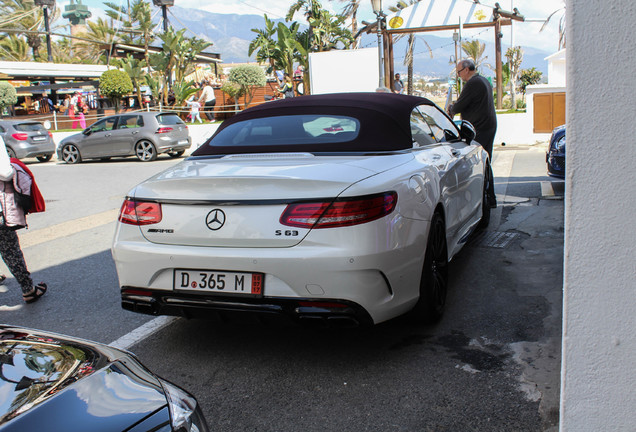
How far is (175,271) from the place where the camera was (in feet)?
11.3

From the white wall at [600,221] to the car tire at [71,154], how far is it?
737 inches

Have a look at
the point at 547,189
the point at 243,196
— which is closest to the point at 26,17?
the point at 547,189

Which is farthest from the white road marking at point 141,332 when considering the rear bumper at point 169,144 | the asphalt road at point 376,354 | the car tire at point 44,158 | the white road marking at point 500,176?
the car tire at point 44,158

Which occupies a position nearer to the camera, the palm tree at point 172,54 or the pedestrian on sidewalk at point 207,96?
the pedestrian on sidewalk at point 207,96

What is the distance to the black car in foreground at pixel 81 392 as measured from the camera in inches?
65.9

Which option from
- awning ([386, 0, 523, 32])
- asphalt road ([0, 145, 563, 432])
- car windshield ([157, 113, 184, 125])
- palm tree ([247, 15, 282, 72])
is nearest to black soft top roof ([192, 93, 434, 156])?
asphalt road ([0, 145, 563, 432])

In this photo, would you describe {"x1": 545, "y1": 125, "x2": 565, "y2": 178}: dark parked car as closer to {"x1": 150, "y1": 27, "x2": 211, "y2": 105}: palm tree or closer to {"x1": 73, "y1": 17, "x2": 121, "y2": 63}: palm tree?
{"x1": 150, "y1": 27, "x2": 211, "y2": 105}: palm tree

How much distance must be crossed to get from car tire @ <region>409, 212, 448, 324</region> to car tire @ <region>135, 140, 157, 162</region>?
14.9 m

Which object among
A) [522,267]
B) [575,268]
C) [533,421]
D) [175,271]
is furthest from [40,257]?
[575,268]

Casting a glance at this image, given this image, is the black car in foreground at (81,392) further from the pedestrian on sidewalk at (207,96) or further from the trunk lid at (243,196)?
the pedestrian on sidewalk at (207,96)

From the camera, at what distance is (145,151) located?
17984 mm

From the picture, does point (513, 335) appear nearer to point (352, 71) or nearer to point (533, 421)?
point (533, 421)

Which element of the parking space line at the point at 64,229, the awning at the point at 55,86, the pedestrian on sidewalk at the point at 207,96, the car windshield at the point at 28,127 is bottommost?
the parking space line at the point at 64,229

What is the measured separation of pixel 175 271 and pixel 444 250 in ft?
6.00
